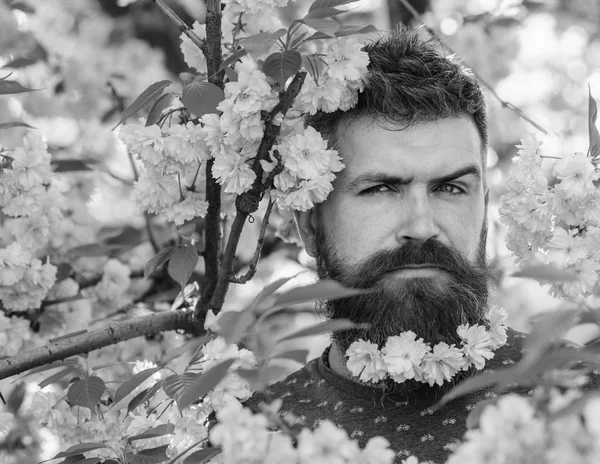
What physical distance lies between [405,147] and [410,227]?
7.8 inches

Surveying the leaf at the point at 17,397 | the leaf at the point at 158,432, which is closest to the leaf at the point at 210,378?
the leaf at the point at 158,432

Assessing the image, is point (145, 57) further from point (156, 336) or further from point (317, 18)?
point (317, 18)

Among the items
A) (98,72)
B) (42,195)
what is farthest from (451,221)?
(98,72)

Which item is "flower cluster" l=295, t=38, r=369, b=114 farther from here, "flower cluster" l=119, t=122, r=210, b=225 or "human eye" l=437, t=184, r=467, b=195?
"human eye" l=437, t=184, r=467, b=195

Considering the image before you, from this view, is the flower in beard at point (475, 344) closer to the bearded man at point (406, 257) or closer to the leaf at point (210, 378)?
the bearded man at point (406, 257)

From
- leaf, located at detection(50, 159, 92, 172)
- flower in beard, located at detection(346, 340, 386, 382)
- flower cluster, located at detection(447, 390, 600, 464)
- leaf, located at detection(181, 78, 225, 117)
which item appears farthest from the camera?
leaf, located at detection(50, 159, 92, 172)

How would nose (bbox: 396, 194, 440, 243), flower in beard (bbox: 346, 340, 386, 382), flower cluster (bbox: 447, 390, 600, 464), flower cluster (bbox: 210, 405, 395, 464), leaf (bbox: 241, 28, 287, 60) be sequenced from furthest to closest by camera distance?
nose (bbox: 396, 194, 440, 243), flower in beard (bbox: 346, 340, 386, 382), leaf (bbox: 241, 28, 287, 60), flower cluster (bbox: 210, 405, 395, 464), flower cluster (bbox: 447, 390, 600, 464)

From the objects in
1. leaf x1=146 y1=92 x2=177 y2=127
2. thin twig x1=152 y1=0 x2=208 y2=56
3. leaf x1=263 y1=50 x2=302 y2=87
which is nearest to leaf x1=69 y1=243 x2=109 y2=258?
leaf x1=146 y1=92 x2=177 y2=127

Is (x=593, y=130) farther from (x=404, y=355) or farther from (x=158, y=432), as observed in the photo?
(x=158, y=432)

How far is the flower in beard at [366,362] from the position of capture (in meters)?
1.76

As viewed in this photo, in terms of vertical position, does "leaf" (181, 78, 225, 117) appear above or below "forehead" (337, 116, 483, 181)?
above

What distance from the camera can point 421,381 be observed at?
188 centimetres

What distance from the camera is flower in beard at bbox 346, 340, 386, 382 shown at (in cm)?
176

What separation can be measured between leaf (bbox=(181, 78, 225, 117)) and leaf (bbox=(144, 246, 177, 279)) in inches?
17.5
